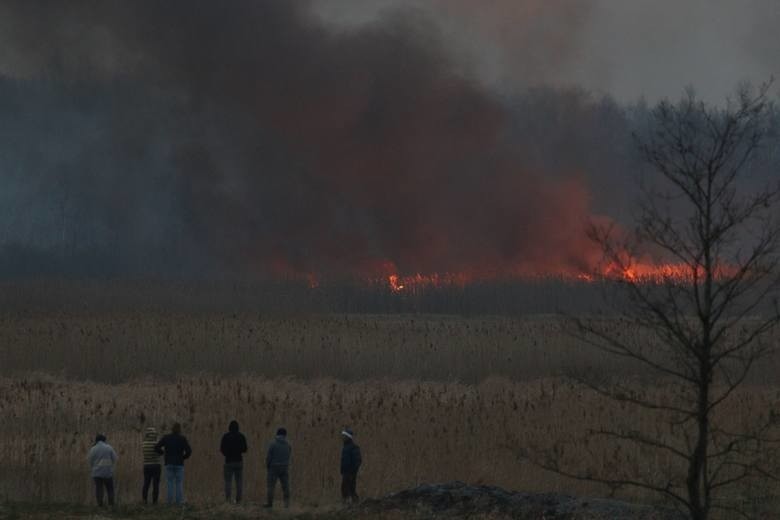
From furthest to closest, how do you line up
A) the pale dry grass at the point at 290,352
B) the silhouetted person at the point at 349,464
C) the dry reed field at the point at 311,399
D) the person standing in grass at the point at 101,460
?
the pale dry grass at the point at 290,352, the dry reed field at the point at 311,399, the person standing in grass at the point at 101,460, the silhouetted person at the point at 349,464

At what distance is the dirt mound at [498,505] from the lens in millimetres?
20109

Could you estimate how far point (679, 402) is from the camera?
1215 inches

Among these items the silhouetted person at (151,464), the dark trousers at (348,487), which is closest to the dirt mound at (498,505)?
the dark trousers at (348,487)

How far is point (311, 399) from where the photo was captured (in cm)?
3444

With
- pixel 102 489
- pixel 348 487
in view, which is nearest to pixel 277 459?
pixel 348 487

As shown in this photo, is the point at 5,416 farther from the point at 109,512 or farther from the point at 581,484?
the point at 581,484

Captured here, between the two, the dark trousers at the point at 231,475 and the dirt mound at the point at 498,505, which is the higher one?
the dark trousers at the point at 231,475

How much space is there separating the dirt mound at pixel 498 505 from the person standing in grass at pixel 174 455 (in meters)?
3.40

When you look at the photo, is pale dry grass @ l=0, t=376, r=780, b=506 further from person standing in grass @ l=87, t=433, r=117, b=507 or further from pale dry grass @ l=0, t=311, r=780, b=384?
pale dry grass @ l=0, t=311, r=780, b=384

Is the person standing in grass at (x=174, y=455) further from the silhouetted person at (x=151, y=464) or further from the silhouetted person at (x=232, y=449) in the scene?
the silhouetted person at (x=232, y=449)

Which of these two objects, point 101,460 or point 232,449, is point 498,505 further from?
point 101,460

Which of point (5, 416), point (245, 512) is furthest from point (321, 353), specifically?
point (245, 512)

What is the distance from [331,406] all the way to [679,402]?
9.28 meters

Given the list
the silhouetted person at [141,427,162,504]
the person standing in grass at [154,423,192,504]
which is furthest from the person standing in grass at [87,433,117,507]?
the person standing in grass at [154,423,192,504]
